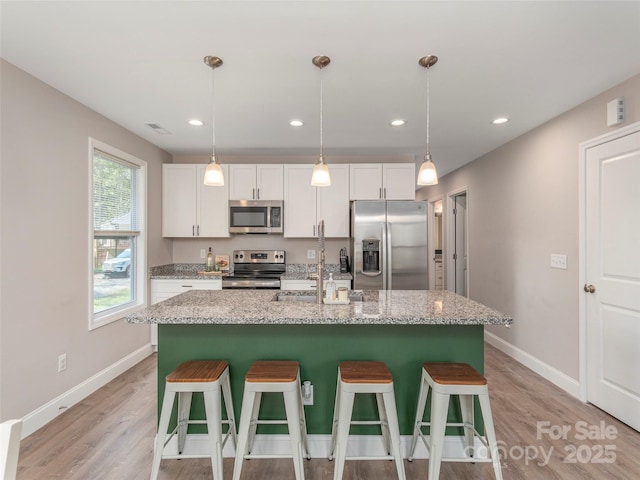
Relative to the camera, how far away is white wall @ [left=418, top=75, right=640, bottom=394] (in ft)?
9.47

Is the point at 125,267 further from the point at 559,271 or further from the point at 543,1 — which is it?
the point at 559,271

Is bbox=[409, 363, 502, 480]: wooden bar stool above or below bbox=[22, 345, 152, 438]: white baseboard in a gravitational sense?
above

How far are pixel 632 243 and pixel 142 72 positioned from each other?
140 inches

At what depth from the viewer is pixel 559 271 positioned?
3098 mm

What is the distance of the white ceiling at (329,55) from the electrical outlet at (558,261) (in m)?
1.28

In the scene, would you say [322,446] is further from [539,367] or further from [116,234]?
[116,234]

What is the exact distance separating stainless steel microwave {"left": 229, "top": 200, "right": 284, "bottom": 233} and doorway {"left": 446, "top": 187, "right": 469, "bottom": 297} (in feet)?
10.0

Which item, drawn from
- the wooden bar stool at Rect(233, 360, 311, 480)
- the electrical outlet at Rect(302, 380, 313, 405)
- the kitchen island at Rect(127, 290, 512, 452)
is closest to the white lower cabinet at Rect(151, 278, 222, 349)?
the kitchen island at Rect(127, 290, 512, 452)

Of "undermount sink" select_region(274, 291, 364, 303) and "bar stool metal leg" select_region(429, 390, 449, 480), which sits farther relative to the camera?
"undermount sink" select_region(274, 291, 364, 303)

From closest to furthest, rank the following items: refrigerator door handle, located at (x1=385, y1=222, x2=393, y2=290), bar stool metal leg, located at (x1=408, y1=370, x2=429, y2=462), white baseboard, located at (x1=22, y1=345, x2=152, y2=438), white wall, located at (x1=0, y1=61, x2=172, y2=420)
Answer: bar stool metal leg, located at (x1=408, y1=370, x2=429, y2=462), white wall, located at (x1=0, y1=61, x2=172, y2=420), white baseboard, located at (x1=22, y1=345, x2=152, y2=438), refrigerator door handle, located at (x1=385, y1=222, x2=393, y2=290)

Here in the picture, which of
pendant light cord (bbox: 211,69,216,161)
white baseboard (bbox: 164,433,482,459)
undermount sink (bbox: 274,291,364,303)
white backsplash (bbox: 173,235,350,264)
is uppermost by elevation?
pendant light cord (bbox: 211,69,216,161)

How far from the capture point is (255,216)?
13.8ft

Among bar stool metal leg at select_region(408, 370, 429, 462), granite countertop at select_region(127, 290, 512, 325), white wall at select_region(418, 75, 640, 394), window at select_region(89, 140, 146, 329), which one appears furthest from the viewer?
window at select_region(89, 140, 146, 329)

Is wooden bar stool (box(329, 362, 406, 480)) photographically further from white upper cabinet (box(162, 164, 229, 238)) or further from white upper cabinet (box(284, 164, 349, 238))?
white upper cabinet (box(162, 164, 229, 238))
